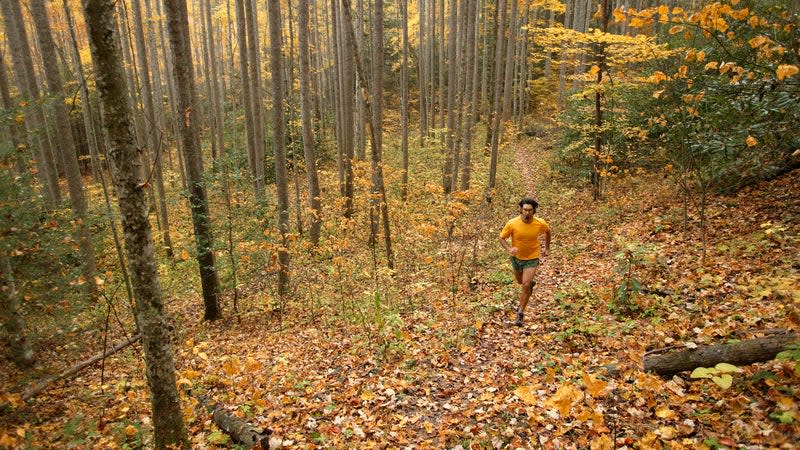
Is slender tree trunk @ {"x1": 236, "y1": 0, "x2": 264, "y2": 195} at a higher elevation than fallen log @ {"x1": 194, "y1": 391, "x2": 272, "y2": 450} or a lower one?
higher

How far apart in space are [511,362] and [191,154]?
288 inches

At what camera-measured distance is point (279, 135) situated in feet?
36.0

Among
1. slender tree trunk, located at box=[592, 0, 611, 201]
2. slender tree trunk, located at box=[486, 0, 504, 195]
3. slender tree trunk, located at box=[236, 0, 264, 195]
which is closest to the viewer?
slender tree trunk, located at box=[592, 0, 611, 201]

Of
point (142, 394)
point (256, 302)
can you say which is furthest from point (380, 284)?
point (142, 394)

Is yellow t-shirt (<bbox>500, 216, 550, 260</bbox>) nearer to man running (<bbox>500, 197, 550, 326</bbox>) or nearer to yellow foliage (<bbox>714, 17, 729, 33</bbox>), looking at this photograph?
man running (<bbox>500, 197, 550, 326</bbox>)

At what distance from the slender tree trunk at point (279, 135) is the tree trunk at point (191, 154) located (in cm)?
156

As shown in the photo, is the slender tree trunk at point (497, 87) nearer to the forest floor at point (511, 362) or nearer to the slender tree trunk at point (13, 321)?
the forest floor at point (511, 362)

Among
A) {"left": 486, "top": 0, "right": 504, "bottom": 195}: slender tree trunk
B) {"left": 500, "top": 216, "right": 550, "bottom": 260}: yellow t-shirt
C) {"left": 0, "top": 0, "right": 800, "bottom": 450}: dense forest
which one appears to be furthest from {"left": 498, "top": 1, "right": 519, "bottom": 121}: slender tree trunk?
{"left": 500, "top": 216, "right": 550, "bottom": 260}: yellow t-shirt

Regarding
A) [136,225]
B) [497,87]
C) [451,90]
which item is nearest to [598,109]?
[497,87]

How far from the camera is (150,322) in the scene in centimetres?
377

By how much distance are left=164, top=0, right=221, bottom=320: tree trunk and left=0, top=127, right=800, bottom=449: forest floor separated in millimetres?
927

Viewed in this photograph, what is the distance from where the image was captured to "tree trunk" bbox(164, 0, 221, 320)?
26.1 ft

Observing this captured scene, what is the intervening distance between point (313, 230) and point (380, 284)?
442cm

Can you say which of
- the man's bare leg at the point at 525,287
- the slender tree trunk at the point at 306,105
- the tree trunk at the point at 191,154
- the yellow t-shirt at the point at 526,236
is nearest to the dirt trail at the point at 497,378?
the man's bare leg at the point at 525,287
